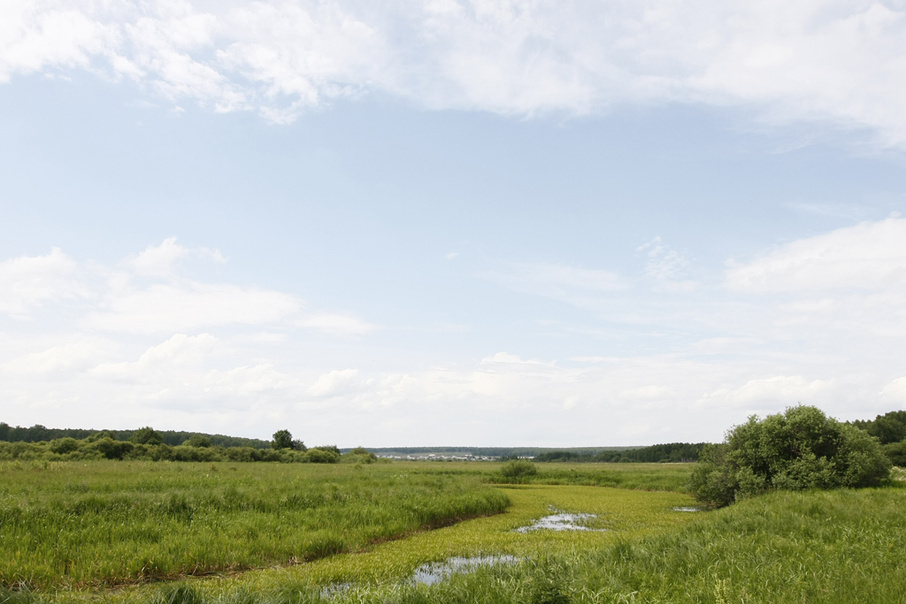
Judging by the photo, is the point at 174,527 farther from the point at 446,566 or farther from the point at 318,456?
the point at 318,456

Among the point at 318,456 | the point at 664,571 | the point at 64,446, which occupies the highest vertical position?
the point at 664,571

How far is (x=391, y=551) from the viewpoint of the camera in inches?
556

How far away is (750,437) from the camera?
27.2 meters

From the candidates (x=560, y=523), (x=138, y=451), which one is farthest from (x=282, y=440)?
(x=560, y=523)

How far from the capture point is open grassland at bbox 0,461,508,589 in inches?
404

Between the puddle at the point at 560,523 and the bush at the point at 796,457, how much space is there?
355 inches

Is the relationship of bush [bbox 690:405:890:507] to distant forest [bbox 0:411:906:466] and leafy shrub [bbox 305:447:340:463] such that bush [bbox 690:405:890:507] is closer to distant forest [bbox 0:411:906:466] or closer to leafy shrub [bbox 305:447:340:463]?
distant forest [bbox 0:411:906:466]

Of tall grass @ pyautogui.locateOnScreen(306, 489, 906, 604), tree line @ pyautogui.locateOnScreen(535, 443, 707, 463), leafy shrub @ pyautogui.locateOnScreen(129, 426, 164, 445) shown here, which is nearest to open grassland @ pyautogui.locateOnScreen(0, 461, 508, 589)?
tall grass @ pyautogui.locateOnScreen(306, 489, 906, 604)

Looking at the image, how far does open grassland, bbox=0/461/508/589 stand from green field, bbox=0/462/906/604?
2.0 inches

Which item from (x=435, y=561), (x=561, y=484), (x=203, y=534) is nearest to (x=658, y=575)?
(x=435, y=561)

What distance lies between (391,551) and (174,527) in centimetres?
588

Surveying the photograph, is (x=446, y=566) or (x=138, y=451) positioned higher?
(x=446, y=566)

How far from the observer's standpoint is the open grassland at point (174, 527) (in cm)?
1025

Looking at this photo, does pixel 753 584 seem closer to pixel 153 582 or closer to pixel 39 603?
pixel 39 603
